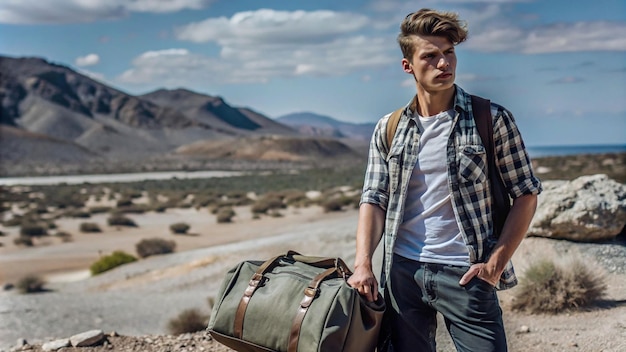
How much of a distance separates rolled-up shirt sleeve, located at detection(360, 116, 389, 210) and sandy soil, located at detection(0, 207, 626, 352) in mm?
2481

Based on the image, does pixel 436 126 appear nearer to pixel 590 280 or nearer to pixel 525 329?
pixel 525 329

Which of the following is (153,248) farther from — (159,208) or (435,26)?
(435,26)

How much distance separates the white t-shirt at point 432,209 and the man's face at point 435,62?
126 millimetres

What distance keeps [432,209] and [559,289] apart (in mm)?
4345

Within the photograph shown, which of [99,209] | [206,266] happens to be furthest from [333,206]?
[206,266]

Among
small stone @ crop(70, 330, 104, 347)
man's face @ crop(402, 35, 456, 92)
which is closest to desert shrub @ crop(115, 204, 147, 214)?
small stone @ crop(70, 330, 104, 347)

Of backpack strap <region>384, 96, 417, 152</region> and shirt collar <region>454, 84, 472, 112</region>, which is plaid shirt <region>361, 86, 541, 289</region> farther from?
backpack strap <region>384, 96, 417, 152</region>

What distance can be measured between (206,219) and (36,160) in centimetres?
7256

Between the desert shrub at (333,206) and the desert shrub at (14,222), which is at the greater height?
the desert shrub at (333,206)

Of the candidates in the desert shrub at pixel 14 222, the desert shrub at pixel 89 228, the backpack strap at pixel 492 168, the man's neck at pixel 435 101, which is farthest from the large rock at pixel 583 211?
the desert shrub at pixel 14 222

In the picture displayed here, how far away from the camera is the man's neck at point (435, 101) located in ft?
9.77

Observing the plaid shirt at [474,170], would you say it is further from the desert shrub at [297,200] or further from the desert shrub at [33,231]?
the desert shrub at [297,200]

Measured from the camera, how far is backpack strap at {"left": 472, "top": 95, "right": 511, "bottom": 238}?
287 centimetres

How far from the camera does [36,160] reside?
96.8 m
